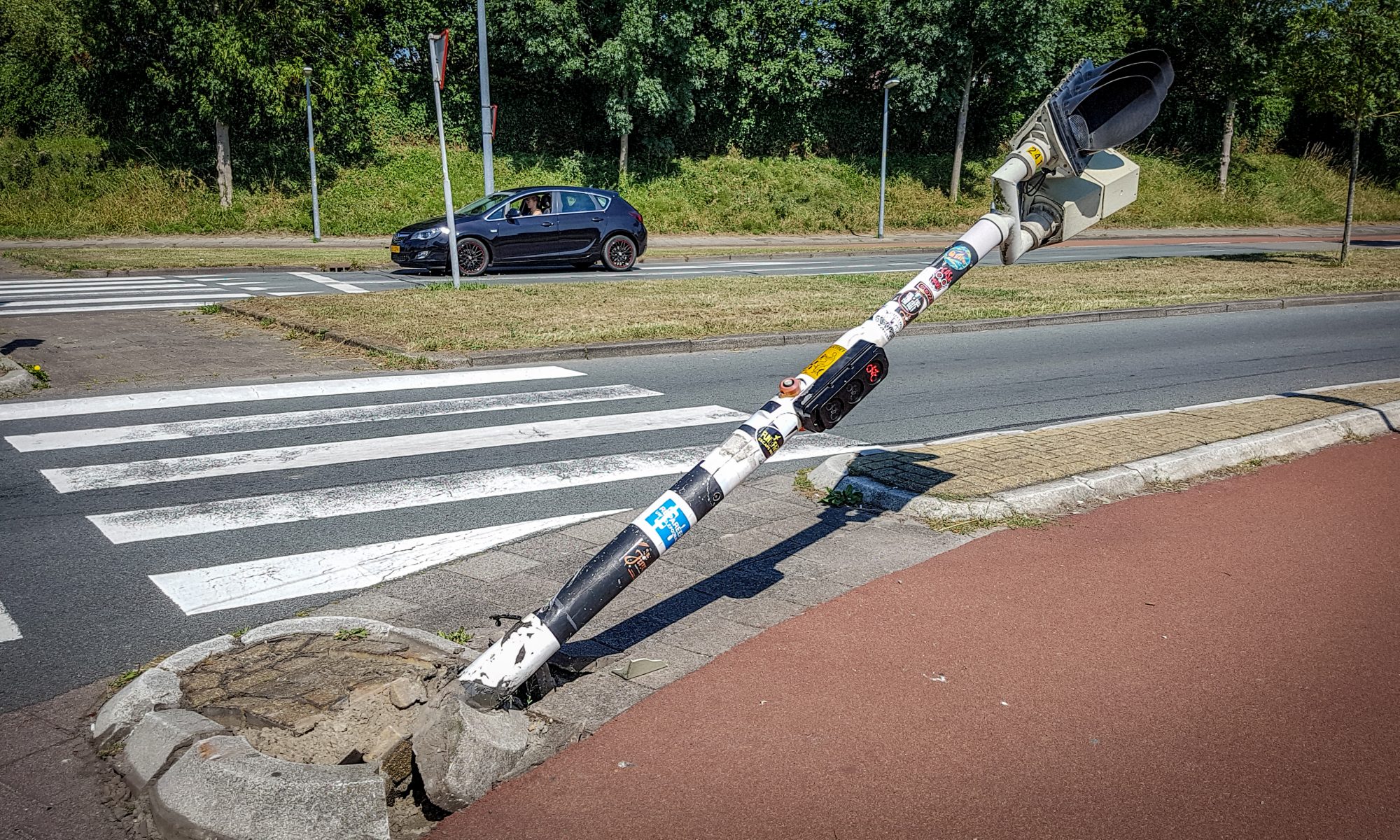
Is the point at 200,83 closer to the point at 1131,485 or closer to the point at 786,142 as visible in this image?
the point at 786,142

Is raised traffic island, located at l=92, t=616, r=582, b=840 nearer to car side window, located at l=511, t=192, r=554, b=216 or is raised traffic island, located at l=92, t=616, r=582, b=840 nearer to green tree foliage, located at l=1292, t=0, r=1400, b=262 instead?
car side window, located at l=511, t=192, r=554, b=216

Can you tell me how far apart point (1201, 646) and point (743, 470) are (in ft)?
7.16

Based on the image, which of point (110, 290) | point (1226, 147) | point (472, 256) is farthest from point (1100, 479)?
point (1226, 147)

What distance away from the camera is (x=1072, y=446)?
7.17m

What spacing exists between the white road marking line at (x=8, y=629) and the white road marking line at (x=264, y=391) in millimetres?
4440

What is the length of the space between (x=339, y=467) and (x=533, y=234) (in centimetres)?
1323

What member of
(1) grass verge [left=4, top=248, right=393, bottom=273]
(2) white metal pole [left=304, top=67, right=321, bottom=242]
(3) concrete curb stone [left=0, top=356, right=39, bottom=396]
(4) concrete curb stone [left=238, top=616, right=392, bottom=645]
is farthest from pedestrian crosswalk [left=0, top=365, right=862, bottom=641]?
(2) white metal pole [left=304, top=67, right=321, bottom=242]

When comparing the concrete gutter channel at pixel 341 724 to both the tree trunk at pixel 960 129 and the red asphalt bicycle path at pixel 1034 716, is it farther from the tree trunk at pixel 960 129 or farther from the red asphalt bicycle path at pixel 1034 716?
the tree trunk at pixel 960 129

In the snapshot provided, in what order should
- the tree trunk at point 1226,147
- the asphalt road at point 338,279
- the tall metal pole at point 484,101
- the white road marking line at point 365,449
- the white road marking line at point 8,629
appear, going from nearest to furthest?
the white road marking line at point 8,629
the white road marking line at point 365,449
the asphalt road at point 338,279
the tall metal pole at point 484,101
the tree trunk at point 1226,147

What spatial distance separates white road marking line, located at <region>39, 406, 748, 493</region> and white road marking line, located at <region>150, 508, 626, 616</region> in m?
1.85

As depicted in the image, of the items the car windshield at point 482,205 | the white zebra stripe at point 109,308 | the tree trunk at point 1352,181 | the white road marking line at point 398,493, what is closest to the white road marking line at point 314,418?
the white road marking line at point 398,493

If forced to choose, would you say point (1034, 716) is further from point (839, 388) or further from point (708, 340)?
point (708, 340)

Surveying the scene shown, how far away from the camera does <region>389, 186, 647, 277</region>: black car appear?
19219 millimetres

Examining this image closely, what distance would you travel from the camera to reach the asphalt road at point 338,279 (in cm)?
1523
